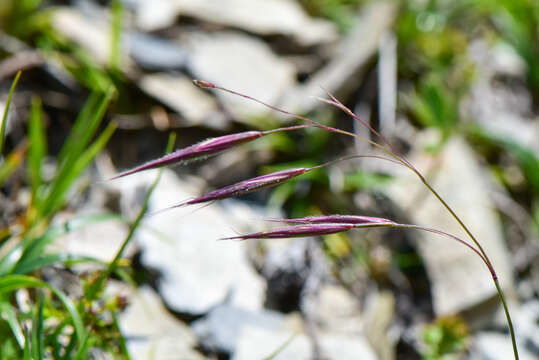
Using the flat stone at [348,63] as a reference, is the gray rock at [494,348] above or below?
below

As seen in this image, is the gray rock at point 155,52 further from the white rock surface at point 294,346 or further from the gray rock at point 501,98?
the gray rock at point 501,98

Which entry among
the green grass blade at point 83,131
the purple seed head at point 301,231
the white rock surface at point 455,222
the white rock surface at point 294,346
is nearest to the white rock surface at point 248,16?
the white rock surface at point 455,222

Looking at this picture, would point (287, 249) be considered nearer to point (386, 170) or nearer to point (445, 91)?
point (386, 170)

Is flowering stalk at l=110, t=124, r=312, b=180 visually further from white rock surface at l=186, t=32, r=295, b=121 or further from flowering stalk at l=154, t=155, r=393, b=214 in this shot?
white rock surface at l=186, t=32, r=295, b=121

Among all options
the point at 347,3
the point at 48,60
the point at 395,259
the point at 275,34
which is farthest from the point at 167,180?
the point at 347,3

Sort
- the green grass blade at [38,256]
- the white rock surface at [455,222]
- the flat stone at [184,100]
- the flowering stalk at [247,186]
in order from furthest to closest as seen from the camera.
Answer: the flat stone at [184,100] → the white rock surface at [455,222] → the green grass blade at [38,256] → the flowering stalk at [247,186]

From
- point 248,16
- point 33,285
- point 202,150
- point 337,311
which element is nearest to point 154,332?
point 33,285

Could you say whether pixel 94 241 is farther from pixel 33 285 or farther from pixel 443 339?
pixel 443 339
